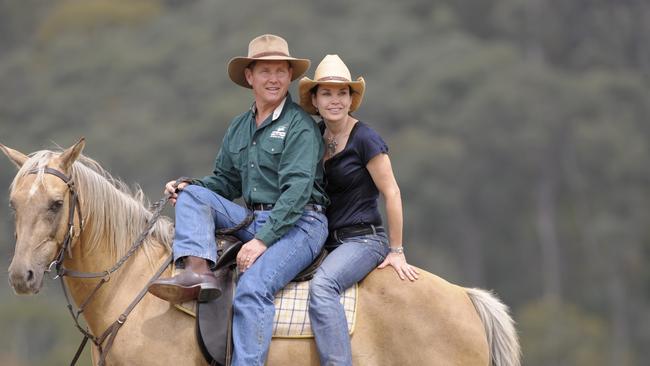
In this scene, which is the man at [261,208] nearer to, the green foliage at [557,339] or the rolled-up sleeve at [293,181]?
the rolled-up sleeve at [293,181]

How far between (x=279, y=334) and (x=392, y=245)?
1109 mm

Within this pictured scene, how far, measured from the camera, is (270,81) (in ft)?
29.5

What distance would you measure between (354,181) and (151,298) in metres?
1.68

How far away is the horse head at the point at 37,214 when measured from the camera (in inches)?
314

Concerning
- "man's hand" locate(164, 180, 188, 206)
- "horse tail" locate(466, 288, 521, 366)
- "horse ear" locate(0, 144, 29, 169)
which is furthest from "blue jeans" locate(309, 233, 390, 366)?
"horse ear" locate(0, 144, 29, 169)

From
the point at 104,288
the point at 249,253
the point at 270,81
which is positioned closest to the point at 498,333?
the point at 249,253

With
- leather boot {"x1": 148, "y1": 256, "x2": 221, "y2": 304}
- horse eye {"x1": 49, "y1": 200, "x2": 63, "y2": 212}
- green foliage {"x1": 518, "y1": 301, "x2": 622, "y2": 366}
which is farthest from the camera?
green foliage {"x1": 518, "y1": 301, "x2": 622, "y2": 366}

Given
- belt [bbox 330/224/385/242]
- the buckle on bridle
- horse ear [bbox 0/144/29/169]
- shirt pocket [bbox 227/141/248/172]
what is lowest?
the buckle on bridle

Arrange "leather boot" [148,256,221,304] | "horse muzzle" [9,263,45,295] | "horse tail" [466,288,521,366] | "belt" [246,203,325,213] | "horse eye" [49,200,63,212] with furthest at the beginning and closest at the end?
"horse tail" [466,288,521,366] → "belt" [246,203,325,213] → "leather boot" [148,256,221,304] → "horse eye" [49,200,63,212] → "horse muzzle" [9,263,45,295]

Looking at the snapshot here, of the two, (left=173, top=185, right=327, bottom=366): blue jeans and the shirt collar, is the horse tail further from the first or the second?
the shirt collar

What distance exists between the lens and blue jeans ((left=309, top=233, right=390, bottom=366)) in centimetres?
845

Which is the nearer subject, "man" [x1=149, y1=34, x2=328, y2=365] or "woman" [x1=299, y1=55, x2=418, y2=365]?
"man" [x1=149, y1=34, x2=328, y2=365]

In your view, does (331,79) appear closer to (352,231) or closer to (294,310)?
(352,231)

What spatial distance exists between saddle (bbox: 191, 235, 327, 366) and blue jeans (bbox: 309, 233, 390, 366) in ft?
1.88
